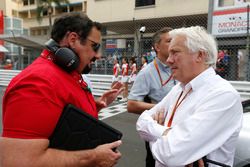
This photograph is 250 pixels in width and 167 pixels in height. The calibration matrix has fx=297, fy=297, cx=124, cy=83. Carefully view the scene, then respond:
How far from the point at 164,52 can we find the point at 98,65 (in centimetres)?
953

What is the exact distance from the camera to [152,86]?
116 inches

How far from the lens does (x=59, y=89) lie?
1.43m

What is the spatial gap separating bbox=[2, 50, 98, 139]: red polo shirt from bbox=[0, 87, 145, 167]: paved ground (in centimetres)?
298

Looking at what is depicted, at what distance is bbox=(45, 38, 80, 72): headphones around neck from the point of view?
1.54m

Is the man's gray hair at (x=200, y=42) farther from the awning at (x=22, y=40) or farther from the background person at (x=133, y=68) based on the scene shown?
the awning at (x=22, y=40)

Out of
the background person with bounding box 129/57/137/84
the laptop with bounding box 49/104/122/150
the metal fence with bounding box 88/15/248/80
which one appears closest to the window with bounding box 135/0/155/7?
the metal fence with bounding box 88/15/248/80

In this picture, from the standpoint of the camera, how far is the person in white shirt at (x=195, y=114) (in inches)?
58.9

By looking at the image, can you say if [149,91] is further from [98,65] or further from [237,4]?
[98,65]

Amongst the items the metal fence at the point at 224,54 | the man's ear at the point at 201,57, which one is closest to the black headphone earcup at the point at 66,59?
the man's ear at the point at 201,57

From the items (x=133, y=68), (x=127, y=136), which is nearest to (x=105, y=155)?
(x=127, y=136)

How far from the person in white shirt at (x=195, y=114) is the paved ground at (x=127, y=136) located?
102 inches

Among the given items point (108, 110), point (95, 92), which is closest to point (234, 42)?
point (108, 110)

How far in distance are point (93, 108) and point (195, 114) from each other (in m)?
0.59

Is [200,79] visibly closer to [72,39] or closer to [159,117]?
[159,117]
